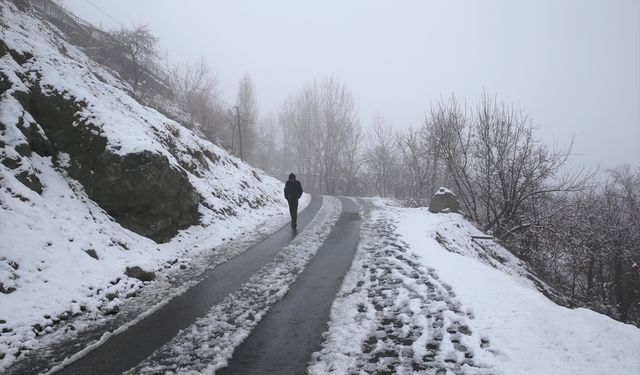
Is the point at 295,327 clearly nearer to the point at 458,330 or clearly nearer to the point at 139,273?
the point at 458,330

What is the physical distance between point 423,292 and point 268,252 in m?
4.35

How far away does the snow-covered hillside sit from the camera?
5398mm

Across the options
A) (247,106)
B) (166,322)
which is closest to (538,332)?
(166,322)

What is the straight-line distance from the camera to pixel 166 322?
16.4 feet

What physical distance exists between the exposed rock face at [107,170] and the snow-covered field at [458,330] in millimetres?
5616

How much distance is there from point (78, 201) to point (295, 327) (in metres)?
6.34

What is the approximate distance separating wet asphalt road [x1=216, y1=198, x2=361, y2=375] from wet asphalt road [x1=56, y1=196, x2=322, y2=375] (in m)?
1.07

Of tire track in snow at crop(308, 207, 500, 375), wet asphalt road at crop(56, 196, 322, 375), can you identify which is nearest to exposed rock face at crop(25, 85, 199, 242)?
wet asphalt road at crop(56, 196, 322, 375)

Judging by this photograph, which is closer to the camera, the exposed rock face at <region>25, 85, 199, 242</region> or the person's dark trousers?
the exposed rock face at <region>25, 85, 199, 242</region>

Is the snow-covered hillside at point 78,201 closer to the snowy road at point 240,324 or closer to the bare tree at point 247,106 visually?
the snowy road at point 240,324

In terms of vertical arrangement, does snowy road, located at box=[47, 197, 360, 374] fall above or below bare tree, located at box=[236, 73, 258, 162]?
below

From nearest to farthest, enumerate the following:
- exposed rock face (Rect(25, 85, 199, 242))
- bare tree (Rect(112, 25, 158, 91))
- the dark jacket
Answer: exposed rock face (Rect(25, 85, 199, 242)) → the dark jacket → bare tree (Rect(112, 25, 158, 91))

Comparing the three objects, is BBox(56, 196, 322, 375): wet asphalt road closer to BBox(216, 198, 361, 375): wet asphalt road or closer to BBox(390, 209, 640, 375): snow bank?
BBox(216, 198, 361, 375): wet asphalt road

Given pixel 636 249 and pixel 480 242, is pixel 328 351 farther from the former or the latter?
pixel 636 249
